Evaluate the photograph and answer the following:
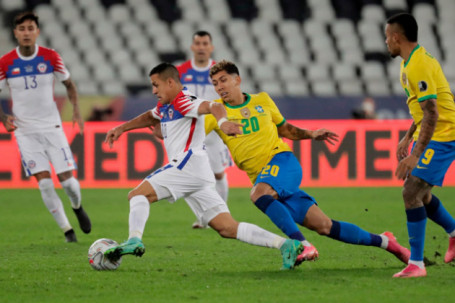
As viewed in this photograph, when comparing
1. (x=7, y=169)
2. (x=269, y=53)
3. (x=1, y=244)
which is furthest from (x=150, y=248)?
(x=269, y=53)

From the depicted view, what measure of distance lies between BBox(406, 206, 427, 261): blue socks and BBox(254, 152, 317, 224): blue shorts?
0.86 metres

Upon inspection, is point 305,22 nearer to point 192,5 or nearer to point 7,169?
point 192,5

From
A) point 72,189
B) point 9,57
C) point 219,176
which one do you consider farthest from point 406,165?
point 219,176

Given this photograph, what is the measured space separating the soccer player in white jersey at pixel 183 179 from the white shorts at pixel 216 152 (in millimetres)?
3280

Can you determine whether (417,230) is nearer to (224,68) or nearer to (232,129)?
(232,129)

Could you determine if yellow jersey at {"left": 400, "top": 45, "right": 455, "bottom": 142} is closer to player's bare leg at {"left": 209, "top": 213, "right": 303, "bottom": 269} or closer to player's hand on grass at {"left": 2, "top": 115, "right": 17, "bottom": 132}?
player's bare leg at {"left": 209, "top": 213, "right": 303, "bottom": 269}

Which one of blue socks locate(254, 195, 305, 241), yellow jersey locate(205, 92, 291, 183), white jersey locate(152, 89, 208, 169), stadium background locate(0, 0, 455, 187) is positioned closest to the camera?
blue socks locate(254, 195, 305, 241)

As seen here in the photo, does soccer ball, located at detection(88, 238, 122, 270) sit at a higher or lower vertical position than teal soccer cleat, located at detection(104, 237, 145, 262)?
lower

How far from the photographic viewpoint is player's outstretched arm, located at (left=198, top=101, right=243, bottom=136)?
5.31 m

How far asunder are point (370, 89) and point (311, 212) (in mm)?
13142

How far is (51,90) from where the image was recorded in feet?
27.7

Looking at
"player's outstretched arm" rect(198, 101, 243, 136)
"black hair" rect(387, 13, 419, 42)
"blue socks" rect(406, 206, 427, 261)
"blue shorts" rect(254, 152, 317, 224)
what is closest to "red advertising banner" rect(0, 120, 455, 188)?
"blue shorts" rect(254, 152, 317, 224)

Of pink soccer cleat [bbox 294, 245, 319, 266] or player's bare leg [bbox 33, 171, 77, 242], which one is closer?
pink soccer cleat [bbox 294, 245, 319, 266]

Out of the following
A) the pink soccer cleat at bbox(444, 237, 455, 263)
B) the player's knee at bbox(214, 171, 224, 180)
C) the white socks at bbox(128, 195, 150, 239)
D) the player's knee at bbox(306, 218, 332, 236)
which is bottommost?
the player's knee at bbox(214, 171, 224, 180)
